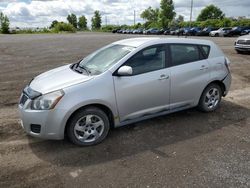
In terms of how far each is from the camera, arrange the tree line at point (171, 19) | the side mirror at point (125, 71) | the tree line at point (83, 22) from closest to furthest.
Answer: the side mirror at point (125, 71), the tree line at point (171, 19), the tree line at point (83, 22)

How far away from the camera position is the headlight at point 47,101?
368cm

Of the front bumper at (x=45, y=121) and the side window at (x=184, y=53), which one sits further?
the side window at (x=184, y=53)

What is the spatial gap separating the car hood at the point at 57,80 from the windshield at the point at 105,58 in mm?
284

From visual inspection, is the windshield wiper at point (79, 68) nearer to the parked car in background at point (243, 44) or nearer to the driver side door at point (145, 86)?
the driver side door at point (145, 86)

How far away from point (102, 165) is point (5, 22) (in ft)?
254

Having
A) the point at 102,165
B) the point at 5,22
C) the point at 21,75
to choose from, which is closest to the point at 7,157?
the point at 102,165

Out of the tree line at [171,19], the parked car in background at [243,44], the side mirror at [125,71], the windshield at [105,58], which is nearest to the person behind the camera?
the side mirror at [125,71]

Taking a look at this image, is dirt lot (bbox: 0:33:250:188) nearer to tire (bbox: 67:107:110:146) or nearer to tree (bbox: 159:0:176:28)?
tire (bbox: 67:107:110:146)

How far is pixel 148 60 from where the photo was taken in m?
4.49

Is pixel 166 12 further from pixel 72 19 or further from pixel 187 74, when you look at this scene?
pixel 187 74

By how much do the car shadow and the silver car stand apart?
0.74ft

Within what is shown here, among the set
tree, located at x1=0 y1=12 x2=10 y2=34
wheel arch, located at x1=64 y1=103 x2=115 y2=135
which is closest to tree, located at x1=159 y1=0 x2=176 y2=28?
tree, located at x1=0 y1=12 x2=10 y2=34

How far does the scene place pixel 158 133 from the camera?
446 cm

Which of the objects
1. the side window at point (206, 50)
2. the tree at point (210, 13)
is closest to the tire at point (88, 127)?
the side window at point (206, 50)
